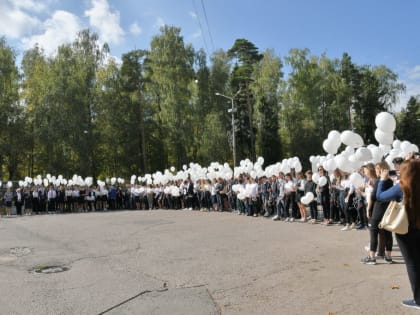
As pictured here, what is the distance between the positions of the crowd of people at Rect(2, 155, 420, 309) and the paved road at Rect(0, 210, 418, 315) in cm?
75

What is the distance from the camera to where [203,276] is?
6.57 m

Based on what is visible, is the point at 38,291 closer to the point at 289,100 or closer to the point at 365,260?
the point at 365,260

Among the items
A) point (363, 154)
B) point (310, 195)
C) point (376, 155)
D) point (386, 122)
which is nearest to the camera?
point (386, 122)

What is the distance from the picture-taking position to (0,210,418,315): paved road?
16.6 ft

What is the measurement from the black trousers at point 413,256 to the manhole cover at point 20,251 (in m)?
8.10

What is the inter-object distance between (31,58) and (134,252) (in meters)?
43.1

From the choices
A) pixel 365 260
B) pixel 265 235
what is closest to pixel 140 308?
pixel 365 260

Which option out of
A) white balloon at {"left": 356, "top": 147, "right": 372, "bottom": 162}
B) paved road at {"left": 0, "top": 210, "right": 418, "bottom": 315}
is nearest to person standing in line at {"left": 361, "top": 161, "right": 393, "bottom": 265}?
paved road at {"left": 0, "top": 210, "right": 418, "bottom": 315}

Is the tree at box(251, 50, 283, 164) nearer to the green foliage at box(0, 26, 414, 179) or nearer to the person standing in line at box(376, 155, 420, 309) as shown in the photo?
the green foliage at box(0, 26, 414, 179)

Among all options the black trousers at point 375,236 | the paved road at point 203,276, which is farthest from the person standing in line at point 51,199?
the black trousers at point 375,236

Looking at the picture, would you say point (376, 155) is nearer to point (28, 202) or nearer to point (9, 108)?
point (28, 202)

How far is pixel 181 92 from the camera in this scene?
43656 millimetres

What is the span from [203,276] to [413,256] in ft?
10.8

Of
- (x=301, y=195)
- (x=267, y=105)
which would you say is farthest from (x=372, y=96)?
(x=301, y=195)
